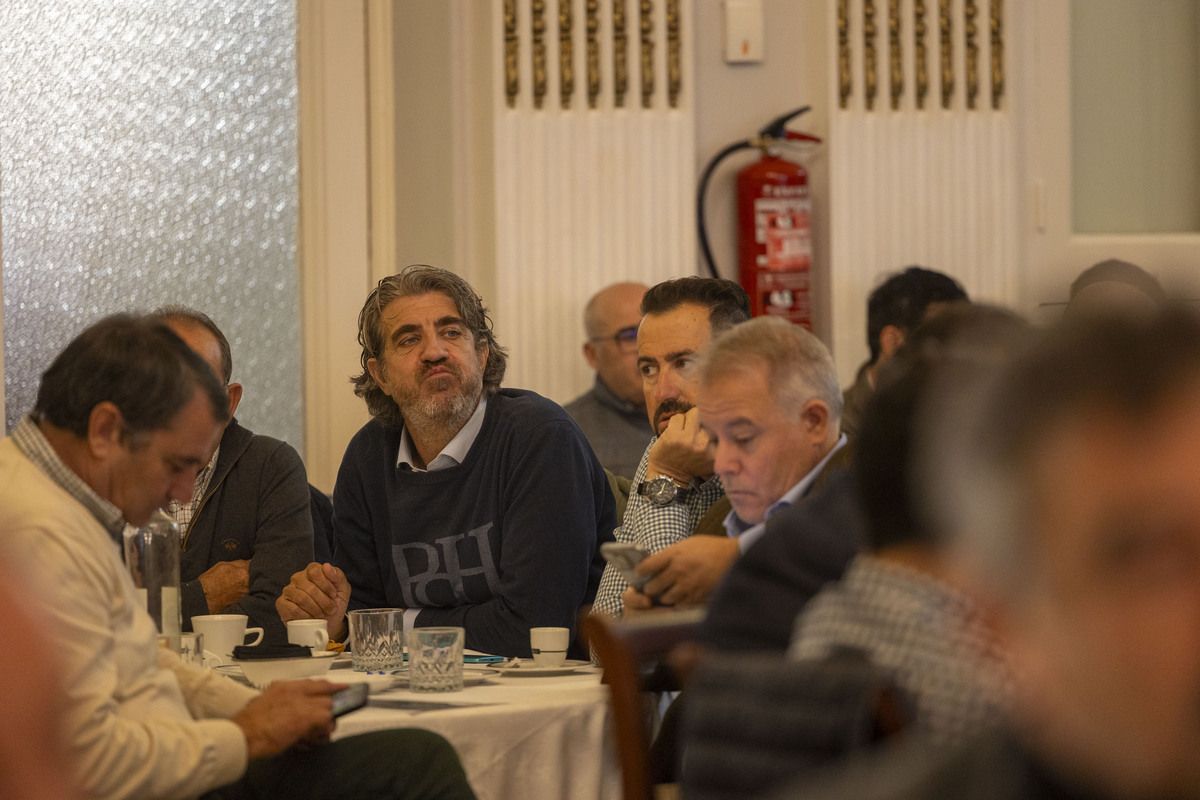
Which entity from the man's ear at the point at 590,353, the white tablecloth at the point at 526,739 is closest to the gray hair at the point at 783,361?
the white tablecloth at the point at 526,739

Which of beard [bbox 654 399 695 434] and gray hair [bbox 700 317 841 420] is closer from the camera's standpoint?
gray hair [bbox 700 317 841 420]

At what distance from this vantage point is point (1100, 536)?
0.67m

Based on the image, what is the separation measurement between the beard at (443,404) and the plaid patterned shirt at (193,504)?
18.5 inches

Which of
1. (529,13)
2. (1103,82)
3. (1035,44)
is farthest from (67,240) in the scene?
(1103,82)

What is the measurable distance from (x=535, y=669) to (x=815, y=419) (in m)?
0.70

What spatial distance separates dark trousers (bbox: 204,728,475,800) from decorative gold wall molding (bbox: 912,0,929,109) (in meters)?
3.49

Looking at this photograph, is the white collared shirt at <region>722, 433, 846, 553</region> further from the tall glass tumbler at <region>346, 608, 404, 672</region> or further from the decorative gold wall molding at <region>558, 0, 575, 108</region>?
the decorative gold wall molding at <region>558, 0, 575, 108</region>

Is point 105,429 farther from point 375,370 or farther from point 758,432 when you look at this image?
point 375,370

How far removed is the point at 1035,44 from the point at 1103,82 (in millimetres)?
354

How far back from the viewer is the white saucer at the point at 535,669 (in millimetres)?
2244

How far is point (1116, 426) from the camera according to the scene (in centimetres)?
68

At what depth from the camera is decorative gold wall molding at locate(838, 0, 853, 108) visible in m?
4.55

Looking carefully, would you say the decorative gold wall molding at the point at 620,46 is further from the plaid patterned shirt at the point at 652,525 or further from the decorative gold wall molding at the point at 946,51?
the plaid patterned shirt at the point at 652,525

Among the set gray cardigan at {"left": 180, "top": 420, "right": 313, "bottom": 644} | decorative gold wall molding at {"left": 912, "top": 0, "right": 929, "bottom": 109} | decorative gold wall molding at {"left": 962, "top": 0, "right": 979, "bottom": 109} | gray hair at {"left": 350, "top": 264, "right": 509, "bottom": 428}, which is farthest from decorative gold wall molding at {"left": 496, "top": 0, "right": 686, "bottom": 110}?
gray cardigan at {"left": 180, "top": 420, "right": 313, "bottom": 644}
